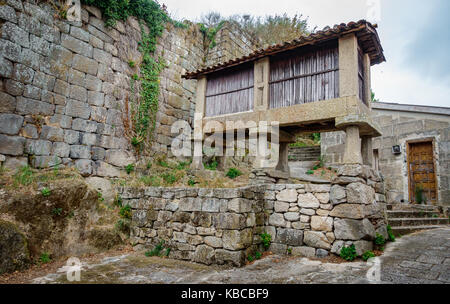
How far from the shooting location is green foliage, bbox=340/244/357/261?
453 cm

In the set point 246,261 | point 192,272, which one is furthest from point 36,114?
point 246,261

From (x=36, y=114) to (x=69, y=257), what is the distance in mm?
3227

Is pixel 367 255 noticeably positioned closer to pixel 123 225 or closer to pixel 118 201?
pixel 123 225

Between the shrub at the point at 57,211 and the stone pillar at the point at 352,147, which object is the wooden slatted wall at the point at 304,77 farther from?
the shrub at the point at 57,211

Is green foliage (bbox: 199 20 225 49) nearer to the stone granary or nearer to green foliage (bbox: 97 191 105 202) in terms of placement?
the stone granary

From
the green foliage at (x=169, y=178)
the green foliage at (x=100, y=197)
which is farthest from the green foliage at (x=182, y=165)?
the green foliage at (x=100, y=197)

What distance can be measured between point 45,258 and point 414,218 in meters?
8.27

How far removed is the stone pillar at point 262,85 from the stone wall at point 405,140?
17.5 ft

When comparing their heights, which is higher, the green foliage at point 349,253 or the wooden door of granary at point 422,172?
the wooden door of granary at point 422,172

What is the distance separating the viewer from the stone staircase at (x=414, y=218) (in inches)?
252

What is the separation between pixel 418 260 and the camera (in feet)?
14.0
